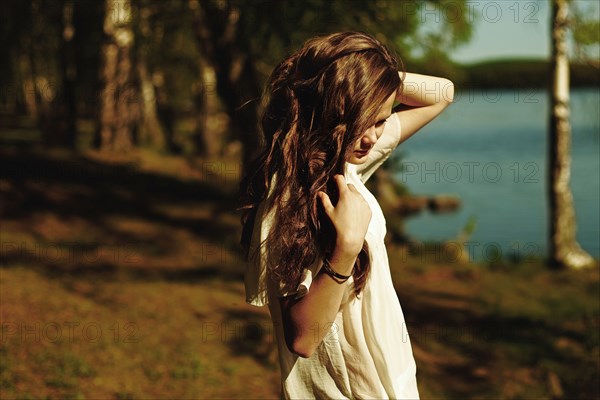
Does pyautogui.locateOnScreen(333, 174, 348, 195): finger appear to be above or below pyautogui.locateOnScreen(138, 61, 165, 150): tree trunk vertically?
above

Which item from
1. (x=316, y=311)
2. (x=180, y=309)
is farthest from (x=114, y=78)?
(x=316, y=311)

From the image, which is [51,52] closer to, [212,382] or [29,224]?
[29,224]

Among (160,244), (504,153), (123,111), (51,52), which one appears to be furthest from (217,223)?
(504,153)

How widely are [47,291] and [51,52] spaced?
20528mm

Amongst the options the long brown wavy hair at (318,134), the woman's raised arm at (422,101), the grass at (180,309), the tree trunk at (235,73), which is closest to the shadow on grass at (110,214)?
the grass at (180,309)

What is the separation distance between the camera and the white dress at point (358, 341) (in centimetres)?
196

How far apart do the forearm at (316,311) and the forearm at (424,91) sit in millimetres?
801

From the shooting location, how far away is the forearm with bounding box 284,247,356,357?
1759 mm

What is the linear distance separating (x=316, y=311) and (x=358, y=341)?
0.26 m

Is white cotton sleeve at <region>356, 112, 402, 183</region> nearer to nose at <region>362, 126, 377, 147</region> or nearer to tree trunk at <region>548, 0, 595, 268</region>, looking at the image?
nose at <region>362, 126, 377, 147</region>

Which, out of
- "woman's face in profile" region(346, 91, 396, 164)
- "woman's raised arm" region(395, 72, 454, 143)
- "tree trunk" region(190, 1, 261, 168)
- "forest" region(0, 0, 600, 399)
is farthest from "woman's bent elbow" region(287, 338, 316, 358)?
"tree trunk" region(190, 1, 261, 168)

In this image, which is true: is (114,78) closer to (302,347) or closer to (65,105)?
(65,105)

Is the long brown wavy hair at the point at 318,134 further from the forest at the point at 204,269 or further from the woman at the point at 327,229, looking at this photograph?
the forest at the point at 204,269

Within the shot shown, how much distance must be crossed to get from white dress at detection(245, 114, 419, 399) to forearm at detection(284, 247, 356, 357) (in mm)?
136
